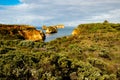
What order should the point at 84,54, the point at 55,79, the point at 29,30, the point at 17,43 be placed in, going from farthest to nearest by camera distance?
the point at 29,30, the point at 17,43, the point at 84,54, the point at 55,79

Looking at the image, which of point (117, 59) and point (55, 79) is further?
point (117, 59)

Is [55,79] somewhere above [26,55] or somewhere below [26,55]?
below

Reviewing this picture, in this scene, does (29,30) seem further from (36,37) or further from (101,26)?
(101,26)

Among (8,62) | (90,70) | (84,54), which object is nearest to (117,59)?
(84,54)

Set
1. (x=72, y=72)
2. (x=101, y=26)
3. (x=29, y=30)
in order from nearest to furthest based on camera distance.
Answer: (x=72, y=72) → (x=101, y=26) → (x=29, y=30)

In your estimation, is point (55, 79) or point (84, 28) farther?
point (84, 28)

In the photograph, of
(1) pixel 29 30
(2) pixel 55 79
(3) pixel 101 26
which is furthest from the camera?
(1) pixel 29 30

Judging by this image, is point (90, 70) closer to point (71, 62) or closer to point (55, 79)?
point (71, 62)

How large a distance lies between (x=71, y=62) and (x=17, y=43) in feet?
28.8

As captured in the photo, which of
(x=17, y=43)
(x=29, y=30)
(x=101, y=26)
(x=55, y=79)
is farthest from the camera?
(x=29, y=30)

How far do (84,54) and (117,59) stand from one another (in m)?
2.54

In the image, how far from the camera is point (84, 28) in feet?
196

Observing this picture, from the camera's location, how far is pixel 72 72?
48.6ft

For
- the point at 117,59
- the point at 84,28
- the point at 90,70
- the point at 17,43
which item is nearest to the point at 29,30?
the point at 84,28
